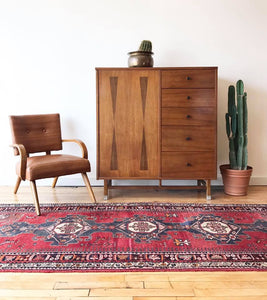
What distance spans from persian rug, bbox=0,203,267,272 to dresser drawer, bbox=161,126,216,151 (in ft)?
1.79

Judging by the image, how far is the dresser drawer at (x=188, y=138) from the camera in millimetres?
3076

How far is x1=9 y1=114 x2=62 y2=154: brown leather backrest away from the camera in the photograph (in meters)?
3.13

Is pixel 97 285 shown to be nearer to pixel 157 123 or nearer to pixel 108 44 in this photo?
pixel 157 123

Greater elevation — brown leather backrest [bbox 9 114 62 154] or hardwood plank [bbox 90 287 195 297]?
brown leather backrest [bbox 9 114 62 154]

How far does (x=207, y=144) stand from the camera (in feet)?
10.1

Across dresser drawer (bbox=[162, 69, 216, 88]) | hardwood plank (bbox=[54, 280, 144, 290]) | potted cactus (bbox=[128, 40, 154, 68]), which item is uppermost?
potted cactus (bbox=[128, 40, 154, 68])

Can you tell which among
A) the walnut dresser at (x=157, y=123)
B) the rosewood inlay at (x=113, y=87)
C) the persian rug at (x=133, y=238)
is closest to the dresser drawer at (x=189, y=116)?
the walnut dresser at (x=157, y=123)

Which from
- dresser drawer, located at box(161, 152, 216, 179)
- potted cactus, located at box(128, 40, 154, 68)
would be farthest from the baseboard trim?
potted cactus, located at box(128, 40, 154, 68)

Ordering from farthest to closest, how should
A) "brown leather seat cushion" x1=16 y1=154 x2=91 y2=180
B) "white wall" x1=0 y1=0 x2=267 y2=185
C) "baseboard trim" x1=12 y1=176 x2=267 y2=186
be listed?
"baseboard trim" x1=12 y1=176 x2=267 y2=186 < "white wall" x1=0 y1=0 x2=267 y2=185 < "brown leather seat cushion" x1=16 y1=154 x2=91 y2=180

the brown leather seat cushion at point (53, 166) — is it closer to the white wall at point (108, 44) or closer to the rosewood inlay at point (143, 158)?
the rosewood inlay at point (143, 158)

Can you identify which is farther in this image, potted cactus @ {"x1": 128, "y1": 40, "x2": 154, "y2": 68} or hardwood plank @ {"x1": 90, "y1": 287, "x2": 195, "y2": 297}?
potted cactus @ {"x1": 128, "y1": 40, "x2": 154, "y2": 68}

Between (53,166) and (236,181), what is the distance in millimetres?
1796

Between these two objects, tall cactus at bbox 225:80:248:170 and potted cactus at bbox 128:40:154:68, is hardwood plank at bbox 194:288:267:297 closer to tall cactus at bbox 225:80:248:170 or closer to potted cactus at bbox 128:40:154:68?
tall cactus at bbox 225:80:248:170

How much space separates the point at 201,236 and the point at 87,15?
8.59 feet
